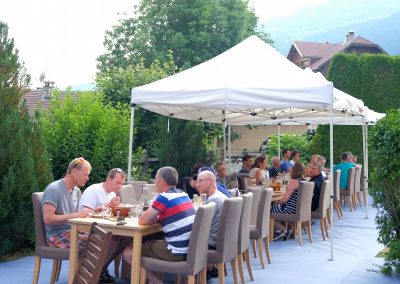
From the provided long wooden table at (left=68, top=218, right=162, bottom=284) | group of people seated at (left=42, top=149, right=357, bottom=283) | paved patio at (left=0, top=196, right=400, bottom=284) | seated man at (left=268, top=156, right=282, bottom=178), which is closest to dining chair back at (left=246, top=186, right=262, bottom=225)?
group of people seated at (left=42, top=149, right=357, bottom=283)

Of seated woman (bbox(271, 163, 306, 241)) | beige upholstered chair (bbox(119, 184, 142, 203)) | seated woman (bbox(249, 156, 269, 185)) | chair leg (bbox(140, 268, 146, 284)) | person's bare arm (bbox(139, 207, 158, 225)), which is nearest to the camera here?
person's bare arm (bbox(139, 207, 158, 225))

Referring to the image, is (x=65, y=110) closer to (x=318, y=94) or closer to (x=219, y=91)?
(x=219, y=91)

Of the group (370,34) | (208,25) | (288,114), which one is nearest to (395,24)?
(370,34)

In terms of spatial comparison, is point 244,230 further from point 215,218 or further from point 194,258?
point 194,258

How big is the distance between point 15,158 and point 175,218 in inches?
120

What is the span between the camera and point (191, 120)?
471 inches

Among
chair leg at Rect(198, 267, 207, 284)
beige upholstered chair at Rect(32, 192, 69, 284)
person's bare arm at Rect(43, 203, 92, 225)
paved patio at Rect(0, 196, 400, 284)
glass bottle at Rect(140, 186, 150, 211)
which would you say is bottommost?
A: paved patio at Rect(0, 196, 400, 284)

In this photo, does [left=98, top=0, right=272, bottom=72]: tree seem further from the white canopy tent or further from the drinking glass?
the drinking glass

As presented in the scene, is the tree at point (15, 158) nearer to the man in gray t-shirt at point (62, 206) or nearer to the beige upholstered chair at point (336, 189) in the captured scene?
the man in gray t-shirt at point (62, 206)

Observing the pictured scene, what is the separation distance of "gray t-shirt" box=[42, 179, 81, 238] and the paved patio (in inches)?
27.1

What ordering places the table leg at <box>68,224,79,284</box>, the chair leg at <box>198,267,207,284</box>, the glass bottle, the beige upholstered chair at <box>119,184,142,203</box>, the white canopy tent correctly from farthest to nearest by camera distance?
the white canopy tent
the beige upholstered chair at <box>119,184,142,203</box>
the glass bottle
the chair leg at <box>198,267,207,284</box>
the table leg at <box>68,224,79,284</box>

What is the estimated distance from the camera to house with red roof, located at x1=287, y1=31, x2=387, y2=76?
44.0m

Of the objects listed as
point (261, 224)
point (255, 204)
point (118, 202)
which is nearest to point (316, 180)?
point (255, 204)

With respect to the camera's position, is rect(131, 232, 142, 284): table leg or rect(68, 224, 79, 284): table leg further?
rect(68, 224, 79, 284): table leg
